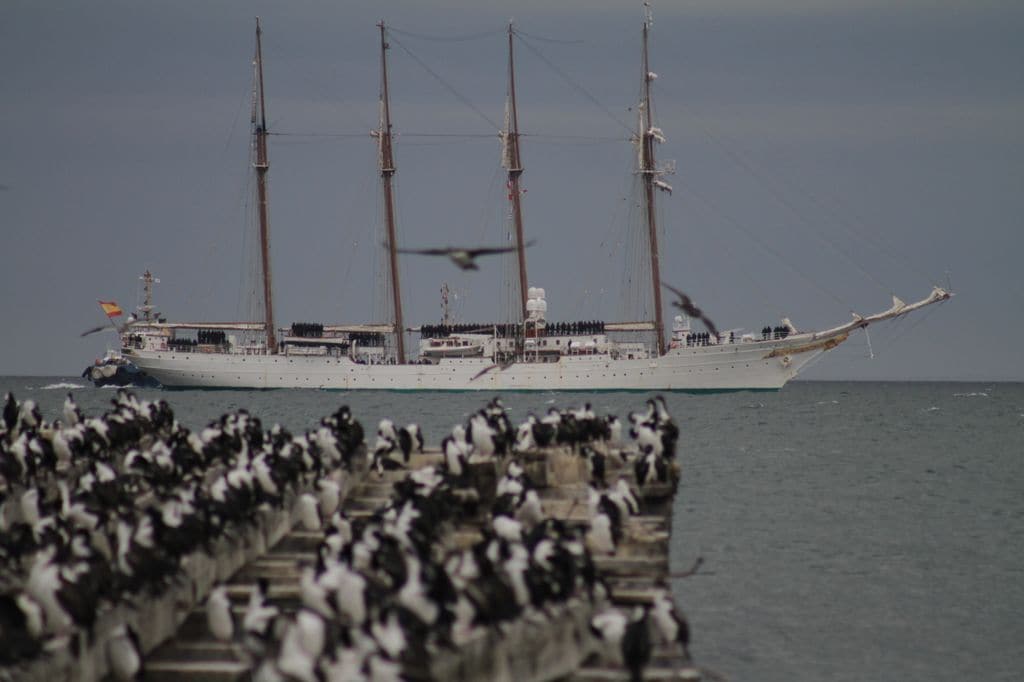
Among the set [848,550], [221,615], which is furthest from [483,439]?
[848,550]

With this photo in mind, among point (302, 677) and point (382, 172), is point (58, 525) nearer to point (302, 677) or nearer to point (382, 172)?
point (302, 677)

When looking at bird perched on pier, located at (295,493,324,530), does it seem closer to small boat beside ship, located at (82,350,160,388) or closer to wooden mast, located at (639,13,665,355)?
wooden mast, located at (639,13,665,355)

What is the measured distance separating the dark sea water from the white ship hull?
36.9m

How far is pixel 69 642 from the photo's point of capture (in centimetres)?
1764

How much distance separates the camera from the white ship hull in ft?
438

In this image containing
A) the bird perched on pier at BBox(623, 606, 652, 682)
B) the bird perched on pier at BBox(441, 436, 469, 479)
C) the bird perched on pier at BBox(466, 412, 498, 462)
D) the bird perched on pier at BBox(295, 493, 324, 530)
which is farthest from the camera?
the bird perched on pier at BBox(466, 412, 498, 462)

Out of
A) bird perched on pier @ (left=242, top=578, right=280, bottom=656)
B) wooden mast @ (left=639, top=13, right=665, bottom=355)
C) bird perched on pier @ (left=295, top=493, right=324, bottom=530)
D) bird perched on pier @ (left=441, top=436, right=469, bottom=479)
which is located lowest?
bird perched on pier @ (left=242, top=578, right=280, bottom=656)

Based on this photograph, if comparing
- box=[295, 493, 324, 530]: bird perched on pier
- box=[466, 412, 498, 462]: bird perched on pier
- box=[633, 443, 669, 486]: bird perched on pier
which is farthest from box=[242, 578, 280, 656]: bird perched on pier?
box=[633, 443, 669, 486]: bird perched on pier

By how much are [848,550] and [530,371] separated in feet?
299

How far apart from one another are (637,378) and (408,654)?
118427 millimetres

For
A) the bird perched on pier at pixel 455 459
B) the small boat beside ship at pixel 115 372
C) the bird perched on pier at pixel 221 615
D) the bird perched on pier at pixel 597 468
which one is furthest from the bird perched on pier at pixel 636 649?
the small boat beside ship at pixel 115 372

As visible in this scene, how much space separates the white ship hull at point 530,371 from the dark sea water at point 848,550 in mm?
36914

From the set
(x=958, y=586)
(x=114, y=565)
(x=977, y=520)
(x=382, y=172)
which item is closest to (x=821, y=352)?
(x=382, y=172)

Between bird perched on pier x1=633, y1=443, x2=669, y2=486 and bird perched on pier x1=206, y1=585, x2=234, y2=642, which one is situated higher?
bird perched on pier x1=633, y1=443, x2=669, y2=486
